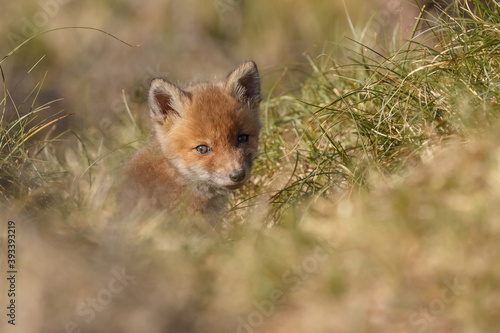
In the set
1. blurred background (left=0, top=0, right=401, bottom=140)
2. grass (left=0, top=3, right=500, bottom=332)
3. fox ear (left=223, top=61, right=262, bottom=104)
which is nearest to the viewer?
grass (left=0, top=3, right=500, bottom=332)

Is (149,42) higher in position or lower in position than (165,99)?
lower

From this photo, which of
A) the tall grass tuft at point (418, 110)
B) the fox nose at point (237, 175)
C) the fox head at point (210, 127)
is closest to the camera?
the tall grass tuft at point (418, 110)

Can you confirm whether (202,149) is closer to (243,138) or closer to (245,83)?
(243,138)

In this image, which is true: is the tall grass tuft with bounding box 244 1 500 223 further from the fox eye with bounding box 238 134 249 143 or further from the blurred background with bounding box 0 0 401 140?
the blurred background with bounding box 0 0 401 140

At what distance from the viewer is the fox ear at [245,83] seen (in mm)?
4246

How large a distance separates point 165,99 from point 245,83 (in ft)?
2.20

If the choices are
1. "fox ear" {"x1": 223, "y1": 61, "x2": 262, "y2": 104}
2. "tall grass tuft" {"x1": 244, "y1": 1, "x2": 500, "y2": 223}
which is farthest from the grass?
"fox ear" {"x1": 223, "y1": 61, "x2": 262, "y2": 104}

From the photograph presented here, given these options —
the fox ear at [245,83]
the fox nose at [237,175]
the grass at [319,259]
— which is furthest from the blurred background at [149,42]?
the grass at [319,259]

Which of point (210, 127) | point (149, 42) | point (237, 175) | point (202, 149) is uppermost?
point (210, 127)

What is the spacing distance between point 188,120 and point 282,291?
1.98 meters

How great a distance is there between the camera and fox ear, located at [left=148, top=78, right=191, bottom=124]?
408 centimetres

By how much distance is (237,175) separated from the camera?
3.84 meters

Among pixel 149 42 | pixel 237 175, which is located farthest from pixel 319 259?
pixel 149 42

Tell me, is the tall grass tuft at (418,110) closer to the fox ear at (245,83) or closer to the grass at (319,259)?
the grass at (319,259)
